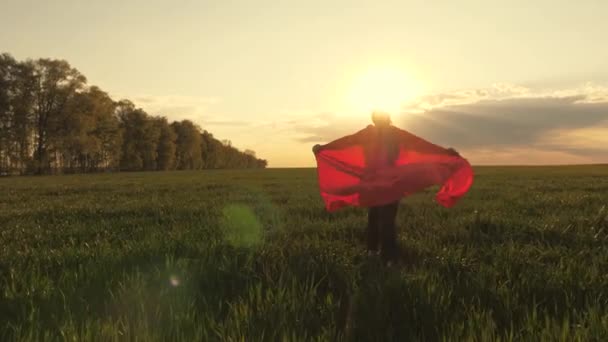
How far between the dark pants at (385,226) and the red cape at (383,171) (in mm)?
234

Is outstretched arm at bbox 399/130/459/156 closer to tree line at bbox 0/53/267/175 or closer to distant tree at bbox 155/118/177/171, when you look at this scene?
tree line at bbox 0/53/267/175

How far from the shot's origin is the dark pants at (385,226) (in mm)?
4223

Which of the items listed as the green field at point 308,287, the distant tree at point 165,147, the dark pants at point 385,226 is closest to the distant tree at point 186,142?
the distant tree at point 165,147

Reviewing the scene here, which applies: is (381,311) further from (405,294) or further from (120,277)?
(120,277)

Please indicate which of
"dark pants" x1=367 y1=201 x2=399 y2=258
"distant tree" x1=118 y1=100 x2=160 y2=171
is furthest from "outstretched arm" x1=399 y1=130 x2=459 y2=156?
"distant tree" x1=118 y1=100 x2=160 y2=171

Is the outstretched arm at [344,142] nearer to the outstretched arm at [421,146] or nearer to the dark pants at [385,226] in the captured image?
the outstretched arm at [421,146]

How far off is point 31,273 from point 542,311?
14.4 feet

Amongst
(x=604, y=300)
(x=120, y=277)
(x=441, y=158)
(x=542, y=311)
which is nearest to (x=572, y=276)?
(x=604, y=300)

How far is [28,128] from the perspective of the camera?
182 ft

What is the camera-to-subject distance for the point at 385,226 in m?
4.30

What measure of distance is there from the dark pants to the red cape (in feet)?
0.77

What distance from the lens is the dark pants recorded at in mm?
4223

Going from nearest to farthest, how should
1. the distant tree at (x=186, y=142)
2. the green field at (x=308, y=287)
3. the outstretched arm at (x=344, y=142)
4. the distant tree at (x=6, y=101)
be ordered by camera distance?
the green field at (x=308, y=287) < the outstretched arm at (x=344, y=142) < the distant tree at (x=6, y=101) < the distant tree at (x=186, y=142)

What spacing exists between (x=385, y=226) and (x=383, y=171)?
57 cm
